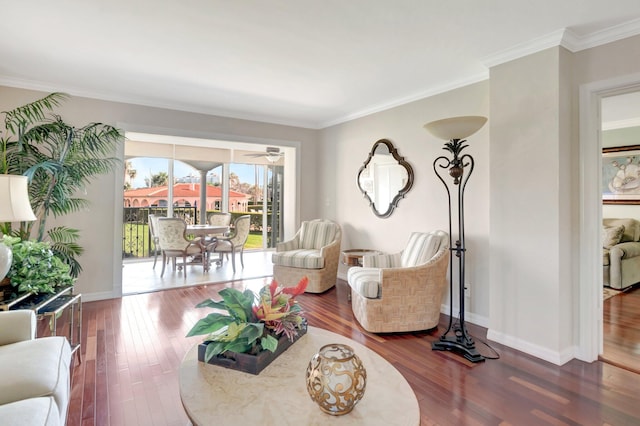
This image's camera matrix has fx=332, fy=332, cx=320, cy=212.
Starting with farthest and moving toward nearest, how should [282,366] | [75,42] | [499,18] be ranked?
[75,42], [499,18], [282,366]

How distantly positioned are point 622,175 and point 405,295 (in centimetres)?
461

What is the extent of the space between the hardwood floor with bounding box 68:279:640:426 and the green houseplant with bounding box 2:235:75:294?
641 mm

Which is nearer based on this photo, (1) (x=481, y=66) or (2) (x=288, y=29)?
(2) (x=288, y=29)

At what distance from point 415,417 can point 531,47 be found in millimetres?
2869

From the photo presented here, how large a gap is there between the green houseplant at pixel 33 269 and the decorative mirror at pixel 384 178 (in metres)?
3.45

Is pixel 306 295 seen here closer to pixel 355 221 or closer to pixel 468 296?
→ pixel 355 221

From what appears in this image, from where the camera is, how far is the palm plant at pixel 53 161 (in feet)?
10.4

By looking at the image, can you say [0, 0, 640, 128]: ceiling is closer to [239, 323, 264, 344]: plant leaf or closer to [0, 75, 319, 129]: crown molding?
[0, 75, 319, 129]: crown molding

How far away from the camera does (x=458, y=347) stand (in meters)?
2.69

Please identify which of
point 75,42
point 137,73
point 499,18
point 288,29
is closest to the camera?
point 499,18

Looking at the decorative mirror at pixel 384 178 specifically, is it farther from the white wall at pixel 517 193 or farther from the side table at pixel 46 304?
the side table at pixel 46 304

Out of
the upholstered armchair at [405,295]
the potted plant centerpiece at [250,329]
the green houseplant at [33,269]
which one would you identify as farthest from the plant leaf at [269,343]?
the green houseplant at [33,269]

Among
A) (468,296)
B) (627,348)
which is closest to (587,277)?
(627,348)

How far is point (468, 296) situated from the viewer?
344 cm
